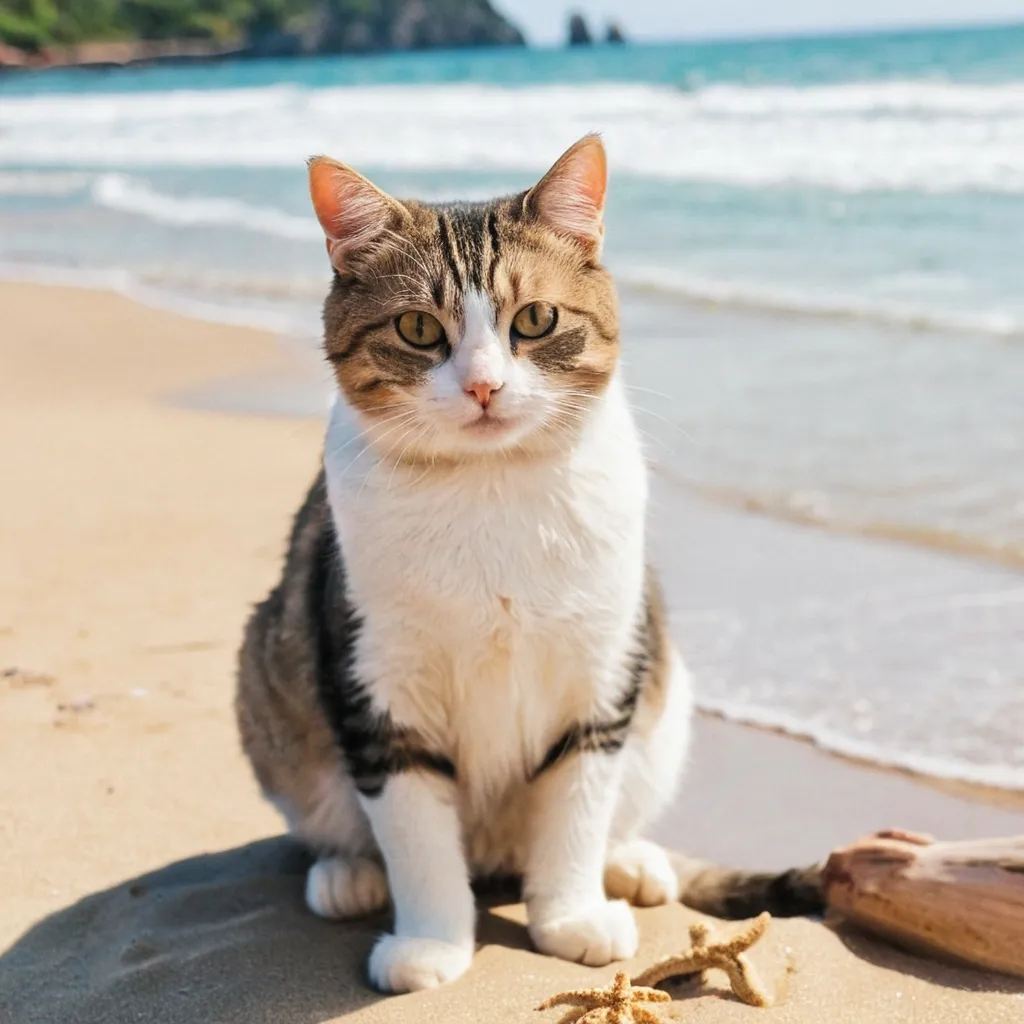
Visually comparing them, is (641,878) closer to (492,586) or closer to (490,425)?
(492,586)

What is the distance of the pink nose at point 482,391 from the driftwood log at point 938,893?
3.70ft

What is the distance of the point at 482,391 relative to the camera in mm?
2256

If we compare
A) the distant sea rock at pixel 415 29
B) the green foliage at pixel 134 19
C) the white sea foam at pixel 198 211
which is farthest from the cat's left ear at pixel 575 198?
the distant sea rock at pixel 415 29

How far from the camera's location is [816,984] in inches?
91.4

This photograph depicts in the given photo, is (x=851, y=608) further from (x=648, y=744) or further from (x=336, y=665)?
(x=336, y=665)

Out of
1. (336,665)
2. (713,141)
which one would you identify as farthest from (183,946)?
(713,141)

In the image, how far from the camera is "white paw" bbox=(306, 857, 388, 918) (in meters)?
2.68

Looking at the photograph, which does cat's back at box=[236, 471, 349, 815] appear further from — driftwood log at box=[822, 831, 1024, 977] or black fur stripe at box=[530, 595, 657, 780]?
driftwood log at box=[822, 831, 1024, 977]

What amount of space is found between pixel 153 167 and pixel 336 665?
688 inches

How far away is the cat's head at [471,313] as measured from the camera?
2.31 metres

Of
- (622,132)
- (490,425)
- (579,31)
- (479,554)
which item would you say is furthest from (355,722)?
(579,31)

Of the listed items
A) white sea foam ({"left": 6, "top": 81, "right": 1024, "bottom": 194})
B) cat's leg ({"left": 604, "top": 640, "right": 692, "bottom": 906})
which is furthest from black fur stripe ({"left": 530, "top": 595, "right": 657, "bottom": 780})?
white sea foam ({"left": 6, "top": 81, "right": 1024, "bottom": 194})

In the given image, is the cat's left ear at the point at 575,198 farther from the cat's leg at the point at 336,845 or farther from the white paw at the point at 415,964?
the white paw at the point at 415,964

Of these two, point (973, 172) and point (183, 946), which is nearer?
point (183, 946)
